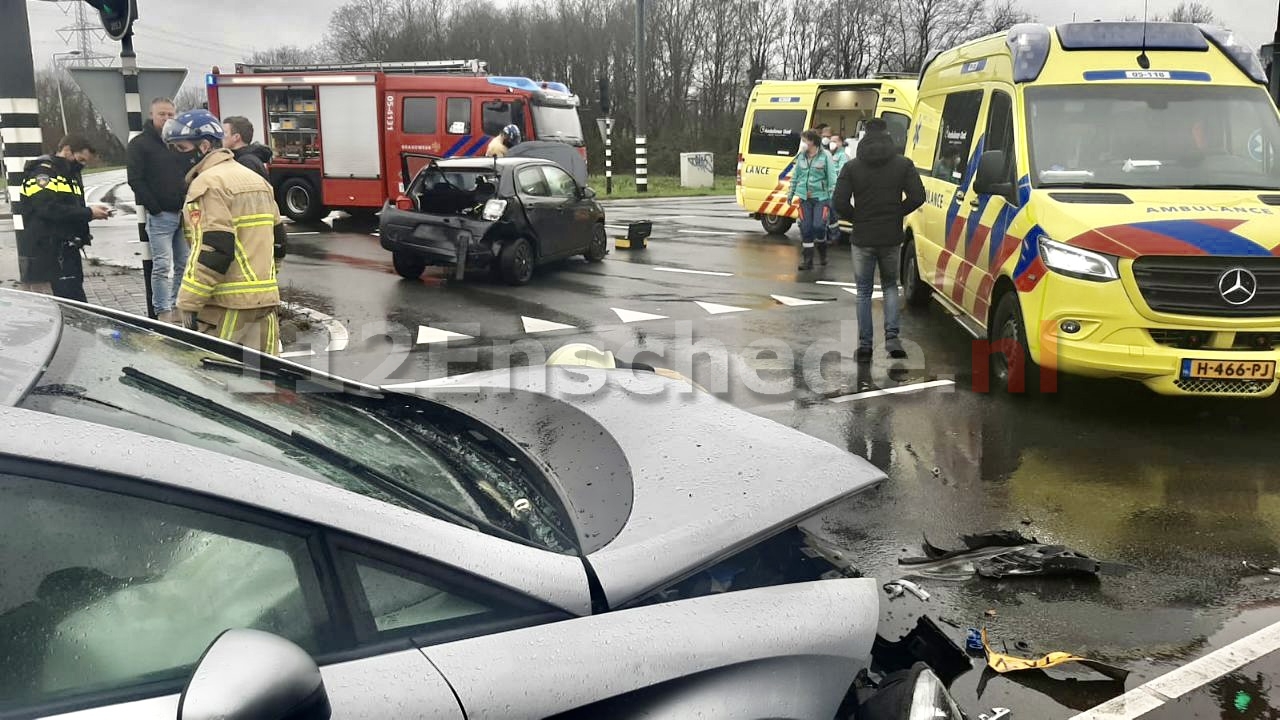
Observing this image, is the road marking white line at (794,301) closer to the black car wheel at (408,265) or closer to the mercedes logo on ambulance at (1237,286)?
the black car wheel at (408,265)

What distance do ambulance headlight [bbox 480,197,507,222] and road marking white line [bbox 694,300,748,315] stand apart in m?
2.58

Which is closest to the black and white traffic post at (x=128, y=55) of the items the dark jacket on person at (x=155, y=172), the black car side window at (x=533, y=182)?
the dark jacket on person at (x=155, y=172)

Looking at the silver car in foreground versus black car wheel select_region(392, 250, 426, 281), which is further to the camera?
black car wheel select_region(392, 250, 426, 281)

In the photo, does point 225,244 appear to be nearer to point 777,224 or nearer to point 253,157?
point 253,157

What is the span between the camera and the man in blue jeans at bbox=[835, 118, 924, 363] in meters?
7.95

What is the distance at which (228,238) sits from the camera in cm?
563

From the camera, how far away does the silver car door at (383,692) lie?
5.13 feet

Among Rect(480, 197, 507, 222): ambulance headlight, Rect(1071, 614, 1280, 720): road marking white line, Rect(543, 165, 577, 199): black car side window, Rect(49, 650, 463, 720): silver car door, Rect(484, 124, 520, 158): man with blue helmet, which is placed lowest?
Rect(1071, 614, 1280, 720): road marking white line

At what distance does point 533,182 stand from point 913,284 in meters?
4.82

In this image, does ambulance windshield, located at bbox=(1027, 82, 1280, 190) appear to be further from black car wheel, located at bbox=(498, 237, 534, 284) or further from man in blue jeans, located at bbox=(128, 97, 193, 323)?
man in blue jeans, located at bbox=(128, 97, 193, 323)

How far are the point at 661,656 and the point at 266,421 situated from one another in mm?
1077

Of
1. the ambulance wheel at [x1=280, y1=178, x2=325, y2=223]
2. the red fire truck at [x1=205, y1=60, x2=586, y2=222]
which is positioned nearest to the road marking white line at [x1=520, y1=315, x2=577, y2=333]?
the red fire truck at [x1=205, y1=60, x2=586, y2=222]

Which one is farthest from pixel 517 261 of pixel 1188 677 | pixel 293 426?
pixel 293 426

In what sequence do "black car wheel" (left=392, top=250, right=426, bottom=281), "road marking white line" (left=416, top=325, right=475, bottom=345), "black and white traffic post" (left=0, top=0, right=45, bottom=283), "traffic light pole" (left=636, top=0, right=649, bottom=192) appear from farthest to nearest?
"traffic light pole" (left=636, top=0, right=649, bottom=192) < "black car wheel" (left=392, top=250, right=426, bottom=281) < "road marking white line" (left=416, top=325, right=475, bottom=345) < "black and white traffic post" (left=0, top=0, right=45, bottom=283)
